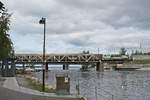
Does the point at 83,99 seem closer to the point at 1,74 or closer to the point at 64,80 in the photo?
the point at 64,80

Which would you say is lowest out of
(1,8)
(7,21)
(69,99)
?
(69,99)

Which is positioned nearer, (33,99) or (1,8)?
(1,8)

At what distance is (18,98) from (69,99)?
429cm

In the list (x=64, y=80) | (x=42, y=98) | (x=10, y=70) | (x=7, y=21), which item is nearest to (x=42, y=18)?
(x=64, y=80)

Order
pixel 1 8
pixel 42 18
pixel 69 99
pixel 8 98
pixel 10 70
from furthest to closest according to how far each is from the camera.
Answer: pixel 10 70
pixel 42 18
pixel 69 99
pixel 8 98
pixel 1 8

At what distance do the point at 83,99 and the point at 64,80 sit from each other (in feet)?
23.0

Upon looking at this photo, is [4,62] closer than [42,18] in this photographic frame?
No

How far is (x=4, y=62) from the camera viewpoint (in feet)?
279

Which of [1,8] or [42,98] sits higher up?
[1,8]

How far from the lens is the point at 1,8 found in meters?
19.3

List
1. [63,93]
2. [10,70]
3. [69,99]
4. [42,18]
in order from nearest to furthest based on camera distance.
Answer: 1. [69,99]
2. [63,93]
3. [42,18]
4. [10,70]

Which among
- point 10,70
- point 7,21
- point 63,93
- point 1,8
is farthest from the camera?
point 10,70

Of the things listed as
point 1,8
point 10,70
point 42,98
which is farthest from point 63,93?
point 10,70

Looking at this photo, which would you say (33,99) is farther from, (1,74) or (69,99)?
(1,74)
